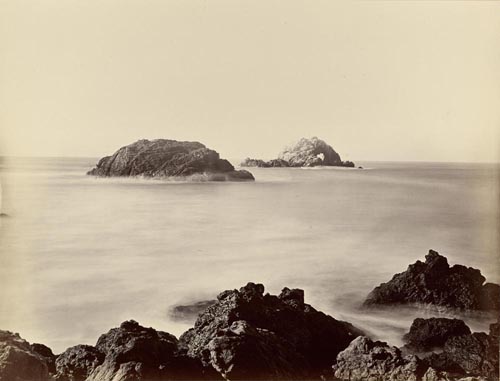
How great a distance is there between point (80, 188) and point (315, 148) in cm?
89

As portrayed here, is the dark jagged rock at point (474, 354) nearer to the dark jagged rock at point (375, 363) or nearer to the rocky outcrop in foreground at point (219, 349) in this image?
the dark jagged rock at point (375, 363)

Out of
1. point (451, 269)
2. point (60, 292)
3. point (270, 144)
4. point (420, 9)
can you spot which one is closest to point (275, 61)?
point (270, 144)

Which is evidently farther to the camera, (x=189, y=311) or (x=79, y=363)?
(x=189, y=311)

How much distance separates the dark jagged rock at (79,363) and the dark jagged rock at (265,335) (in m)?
0.30

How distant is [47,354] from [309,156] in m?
1.18

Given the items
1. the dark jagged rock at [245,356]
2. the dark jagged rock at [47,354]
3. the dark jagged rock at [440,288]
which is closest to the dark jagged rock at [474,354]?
the dark jagged rock at [440,288]

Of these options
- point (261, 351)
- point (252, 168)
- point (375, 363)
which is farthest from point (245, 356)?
point (252, 168)

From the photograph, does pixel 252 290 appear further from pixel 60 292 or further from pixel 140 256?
pixel 60 292

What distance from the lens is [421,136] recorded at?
223 centimetres

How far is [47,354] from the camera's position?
210cm

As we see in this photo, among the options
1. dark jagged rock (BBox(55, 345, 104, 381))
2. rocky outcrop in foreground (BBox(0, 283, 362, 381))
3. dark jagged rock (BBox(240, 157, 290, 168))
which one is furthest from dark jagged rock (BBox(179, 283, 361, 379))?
dark jagged rock (BBox(240, 157, 290, 168))

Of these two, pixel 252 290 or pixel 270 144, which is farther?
pixel 270 144

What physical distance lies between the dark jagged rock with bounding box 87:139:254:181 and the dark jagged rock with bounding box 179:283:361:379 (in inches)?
17.9

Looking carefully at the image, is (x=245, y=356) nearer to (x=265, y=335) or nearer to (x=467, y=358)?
(x=265, y=335)
